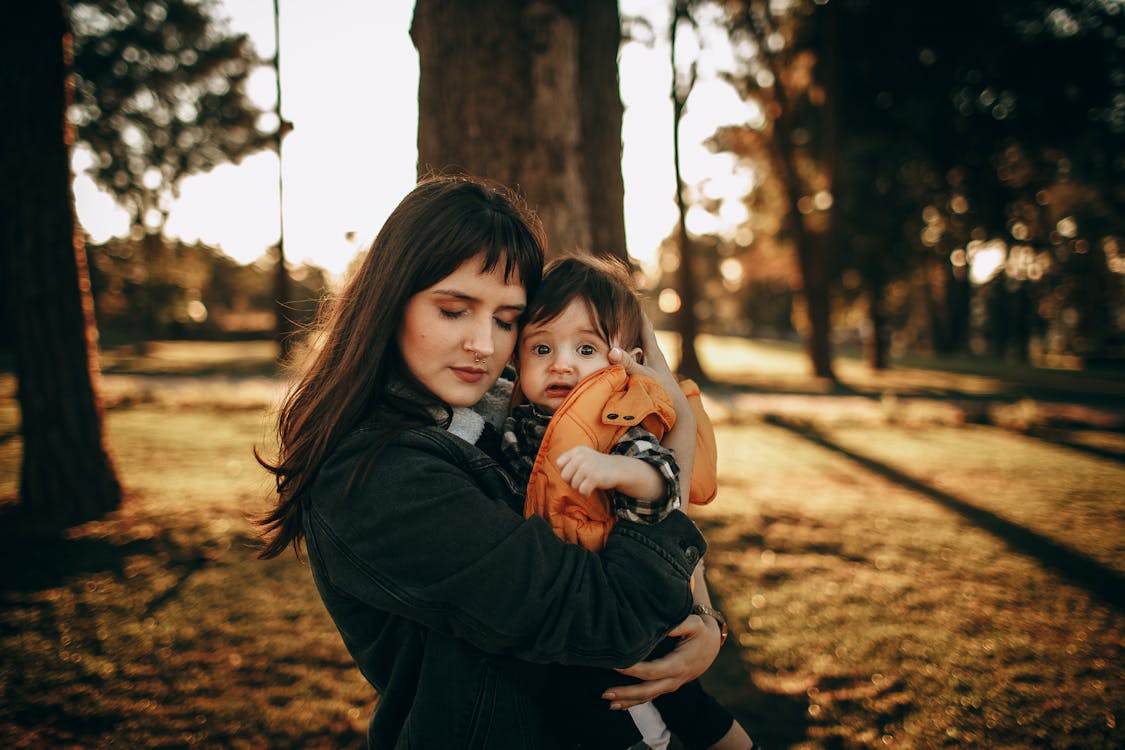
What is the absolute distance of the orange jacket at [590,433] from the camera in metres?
1.64

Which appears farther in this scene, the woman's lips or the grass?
the grass

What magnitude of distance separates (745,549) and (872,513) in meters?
2.11

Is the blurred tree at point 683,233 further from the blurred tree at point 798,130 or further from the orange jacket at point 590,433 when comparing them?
the orange jacket at point 590,433

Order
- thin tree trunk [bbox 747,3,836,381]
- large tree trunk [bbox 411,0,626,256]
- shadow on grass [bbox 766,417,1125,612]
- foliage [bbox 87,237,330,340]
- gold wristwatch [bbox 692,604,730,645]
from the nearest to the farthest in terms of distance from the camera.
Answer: gold wristwatch [bbox 692,604,730,645]
large tree trunk [bbox 411,0,626,256]
shadow on grass [bbox 766,417,1125,612]
thin tree trunk [bbox 747,3,836,381]
foliage [bbox 87,237,330,340]

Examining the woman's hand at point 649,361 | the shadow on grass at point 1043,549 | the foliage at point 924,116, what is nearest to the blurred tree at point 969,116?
the foliage at point 924,116

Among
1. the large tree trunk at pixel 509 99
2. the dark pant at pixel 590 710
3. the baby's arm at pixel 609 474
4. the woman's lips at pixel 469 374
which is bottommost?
the dark pant at pixel 590 710

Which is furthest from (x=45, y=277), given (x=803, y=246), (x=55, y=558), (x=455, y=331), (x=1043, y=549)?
(x=803, y=246)

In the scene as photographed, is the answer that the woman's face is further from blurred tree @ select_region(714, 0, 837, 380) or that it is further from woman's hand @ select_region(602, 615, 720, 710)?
blurred tree @ select_region(714, 0, 837, 380)

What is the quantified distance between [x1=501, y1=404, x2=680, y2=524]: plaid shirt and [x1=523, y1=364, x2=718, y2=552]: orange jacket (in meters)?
0.05

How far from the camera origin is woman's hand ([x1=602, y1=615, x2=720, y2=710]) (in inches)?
64.1

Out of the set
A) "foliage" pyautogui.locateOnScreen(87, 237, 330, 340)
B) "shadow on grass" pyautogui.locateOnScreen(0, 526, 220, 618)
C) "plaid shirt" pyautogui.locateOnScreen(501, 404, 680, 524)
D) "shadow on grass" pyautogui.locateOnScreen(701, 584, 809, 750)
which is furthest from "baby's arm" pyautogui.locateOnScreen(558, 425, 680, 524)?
"foliage" pyautogui.locateOnScreen(87, 237, 330, 340)

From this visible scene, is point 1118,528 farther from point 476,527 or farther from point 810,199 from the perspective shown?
point 810,199

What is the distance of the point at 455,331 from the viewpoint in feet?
5.43

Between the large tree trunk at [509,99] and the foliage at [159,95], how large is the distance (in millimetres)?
15670
